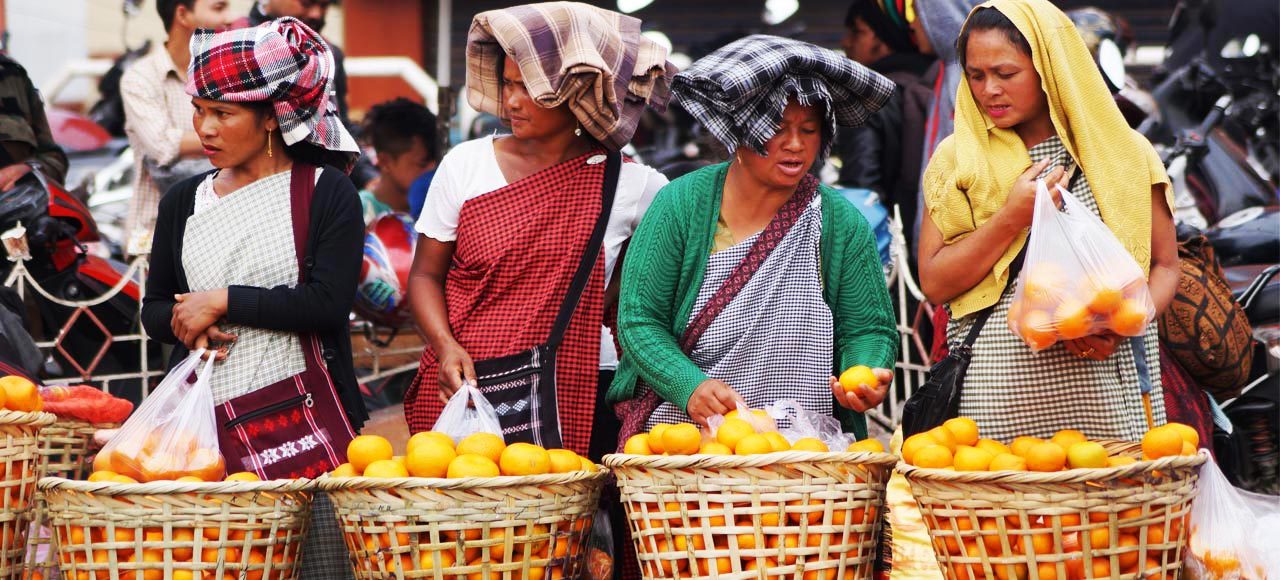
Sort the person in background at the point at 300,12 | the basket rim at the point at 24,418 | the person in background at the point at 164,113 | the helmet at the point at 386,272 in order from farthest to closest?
the person in background at the point at 300,12, the helmet at the point at 386,272, the person in background at the point at 164,113, the basket rim at the point at 24,418

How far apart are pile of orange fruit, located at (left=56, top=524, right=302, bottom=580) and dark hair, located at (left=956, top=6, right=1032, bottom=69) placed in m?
1.81

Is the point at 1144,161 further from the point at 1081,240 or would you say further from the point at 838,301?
the point at 838,301

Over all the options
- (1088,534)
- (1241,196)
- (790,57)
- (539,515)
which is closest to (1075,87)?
(790,57)

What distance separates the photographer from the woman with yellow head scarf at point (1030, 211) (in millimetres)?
2969

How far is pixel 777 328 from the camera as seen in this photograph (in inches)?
127

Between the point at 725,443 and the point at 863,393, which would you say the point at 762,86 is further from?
the point at 725,443

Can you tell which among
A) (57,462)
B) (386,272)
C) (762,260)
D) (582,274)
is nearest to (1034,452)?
(762,260)

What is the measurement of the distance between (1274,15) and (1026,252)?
17.7 ft

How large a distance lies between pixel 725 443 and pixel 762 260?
1.87 feet

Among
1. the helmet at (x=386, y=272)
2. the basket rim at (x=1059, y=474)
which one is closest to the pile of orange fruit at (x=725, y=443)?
the basket rim at (x=1059, y=474)

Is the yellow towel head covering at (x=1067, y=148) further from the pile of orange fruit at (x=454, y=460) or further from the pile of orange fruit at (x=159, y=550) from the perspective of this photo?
the pile of orange fruit at (x=159, y=550)

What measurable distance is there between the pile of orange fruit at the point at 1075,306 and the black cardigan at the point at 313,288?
5.10 feet

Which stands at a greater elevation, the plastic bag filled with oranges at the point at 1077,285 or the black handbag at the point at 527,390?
the plastic bag filled with oranges at the point at 1077,285

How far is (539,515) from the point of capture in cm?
280
